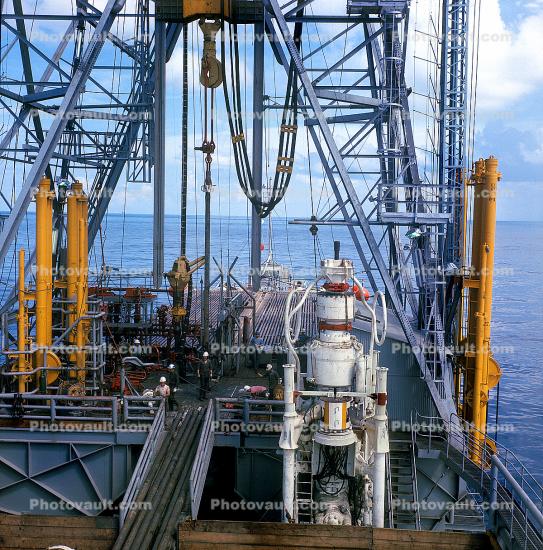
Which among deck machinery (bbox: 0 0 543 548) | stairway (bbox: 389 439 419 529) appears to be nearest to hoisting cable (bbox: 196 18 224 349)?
deck machinery (bbox: 0 0 543 548)

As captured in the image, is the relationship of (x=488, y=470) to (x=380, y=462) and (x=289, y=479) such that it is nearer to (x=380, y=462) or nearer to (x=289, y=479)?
(x=380, y=462)

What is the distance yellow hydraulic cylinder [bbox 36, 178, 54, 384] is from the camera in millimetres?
20094

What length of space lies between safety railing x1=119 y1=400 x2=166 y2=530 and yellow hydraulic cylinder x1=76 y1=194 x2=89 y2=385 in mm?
3495

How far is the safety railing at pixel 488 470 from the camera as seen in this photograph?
11.4 meters

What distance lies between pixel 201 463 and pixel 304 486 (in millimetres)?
2460

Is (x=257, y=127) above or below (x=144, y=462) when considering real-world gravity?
above

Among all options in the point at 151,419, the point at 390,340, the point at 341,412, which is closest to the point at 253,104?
the point at 390,340

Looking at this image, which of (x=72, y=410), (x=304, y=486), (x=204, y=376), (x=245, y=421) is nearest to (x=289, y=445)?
(x=304, y=486)

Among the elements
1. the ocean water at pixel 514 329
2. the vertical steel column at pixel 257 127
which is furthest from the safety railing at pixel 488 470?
the vertical steel column at pixel 257 127

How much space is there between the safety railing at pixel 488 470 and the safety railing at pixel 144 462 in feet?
22.5

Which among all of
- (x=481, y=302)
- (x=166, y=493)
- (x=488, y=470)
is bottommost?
(x=488, y=470)

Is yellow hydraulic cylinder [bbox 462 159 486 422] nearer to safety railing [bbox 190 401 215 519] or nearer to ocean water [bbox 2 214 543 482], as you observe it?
ocean water [bbox 2 214 543 482]

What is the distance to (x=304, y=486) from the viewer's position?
16.1m

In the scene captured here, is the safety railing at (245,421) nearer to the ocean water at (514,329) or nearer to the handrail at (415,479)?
the handrail at (415,479)
